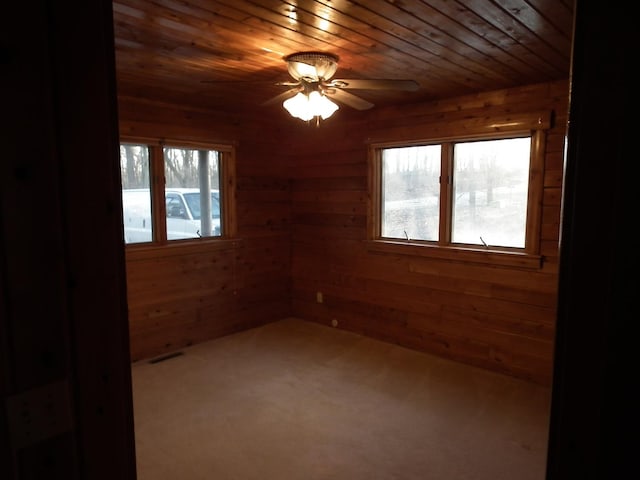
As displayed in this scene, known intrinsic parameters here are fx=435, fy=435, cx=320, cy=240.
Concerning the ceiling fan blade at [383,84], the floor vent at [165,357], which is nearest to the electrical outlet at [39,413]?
the ceiling fan blade at [383,84]

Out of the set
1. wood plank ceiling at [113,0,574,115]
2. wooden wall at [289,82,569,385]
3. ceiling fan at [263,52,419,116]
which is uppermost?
wood plank ceiling at [113,0,574,115]

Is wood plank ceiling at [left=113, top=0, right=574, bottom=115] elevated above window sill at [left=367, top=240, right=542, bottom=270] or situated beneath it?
elevated above

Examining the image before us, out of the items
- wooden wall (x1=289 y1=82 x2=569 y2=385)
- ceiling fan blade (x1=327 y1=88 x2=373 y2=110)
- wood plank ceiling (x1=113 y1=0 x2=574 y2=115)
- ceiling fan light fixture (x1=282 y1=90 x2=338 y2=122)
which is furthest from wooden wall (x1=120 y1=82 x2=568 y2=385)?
ceiling fan light fixture (x1=282 y1=90 x2=338 y2=122)

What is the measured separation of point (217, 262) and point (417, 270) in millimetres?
2080

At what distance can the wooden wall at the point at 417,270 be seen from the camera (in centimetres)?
349

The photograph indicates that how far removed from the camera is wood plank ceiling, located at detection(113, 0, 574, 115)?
2025 millimetres

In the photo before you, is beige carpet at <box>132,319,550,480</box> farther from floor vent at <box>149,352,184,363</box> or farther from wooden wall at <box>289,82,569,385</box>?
wooden wall at <box>289,82,569,385</box>

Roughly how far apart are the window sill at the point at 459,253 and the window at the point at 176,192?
167 cm

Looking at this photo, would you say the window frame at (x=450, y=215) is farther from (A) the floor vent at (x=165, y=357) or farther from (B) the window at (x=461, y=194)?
(A) the floor vent at (x=165, y=357)

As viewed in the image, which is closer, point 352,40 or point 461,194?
point 352,40

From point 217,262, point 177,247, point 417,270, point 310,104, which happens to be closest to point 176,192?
point 177,247

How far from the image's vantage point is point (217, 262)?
4.64 metres

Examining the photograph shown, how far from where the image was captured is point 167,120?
161 inches

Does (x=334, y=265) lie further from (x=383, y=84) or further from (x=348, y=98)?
(x=383, y=84)
